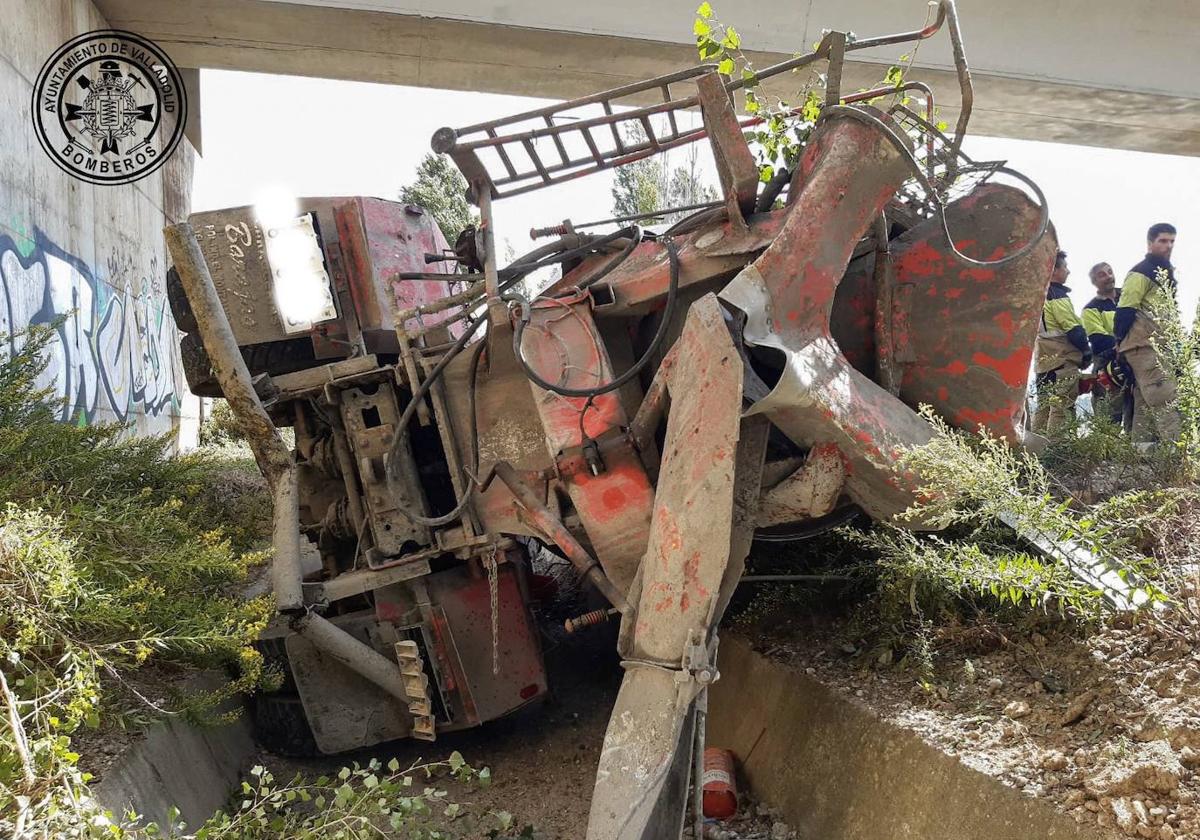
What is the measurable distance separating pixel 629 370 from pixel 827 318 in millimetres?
809

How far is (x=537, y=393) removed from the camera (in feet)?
12.8

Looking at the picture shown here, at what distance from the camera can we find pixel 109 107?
9516 mm

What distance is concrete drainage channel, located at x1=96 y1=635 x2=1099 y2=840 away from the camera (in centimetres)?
267

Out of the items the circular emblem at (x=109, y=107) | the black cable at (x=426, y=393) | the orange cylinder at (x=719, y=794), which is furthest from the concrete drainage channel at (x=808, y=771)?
the circular emblem at (x=109, y=107)

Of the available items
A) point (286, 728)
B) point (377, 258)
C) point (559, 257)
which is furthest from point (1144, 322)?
point (286, 728)

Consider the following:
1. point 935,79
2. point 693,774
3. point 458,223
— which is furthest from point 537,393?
point 458,223

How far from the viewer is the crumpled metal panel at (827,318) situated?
3.27m

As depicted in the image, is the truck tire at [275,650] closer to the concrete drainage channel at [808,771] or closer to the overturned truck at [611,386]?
the overturned truck at [611,386]

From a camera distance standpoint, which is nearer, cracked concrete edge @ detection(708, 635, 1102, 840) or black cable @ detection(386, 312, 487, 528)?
cracked concrete edge @ detection(708, 635, 1102, 840)

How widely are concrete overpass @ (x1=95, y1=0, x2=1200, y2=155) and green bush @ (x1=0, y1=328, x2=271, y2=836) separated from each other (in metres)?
6.57

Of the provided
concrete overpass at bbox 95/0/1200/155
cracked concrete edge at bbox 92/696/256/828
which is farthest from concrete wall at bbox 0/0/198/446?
cracked concrete edge at bbox 92/696/256/828

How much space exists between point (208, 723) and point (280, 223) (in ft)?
7.92

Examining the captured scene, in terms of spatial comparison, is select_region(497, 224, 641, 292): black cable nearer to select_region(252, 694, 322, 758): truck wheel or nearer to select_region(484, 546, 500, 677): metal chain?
select_region(484, 546, 500, 677): metal chain

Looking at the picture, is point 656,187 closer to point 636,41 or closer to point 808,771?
point 636,41
